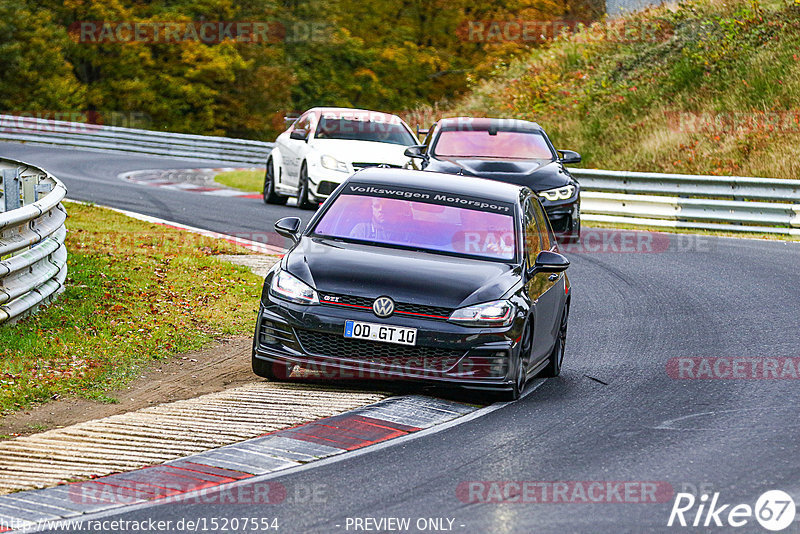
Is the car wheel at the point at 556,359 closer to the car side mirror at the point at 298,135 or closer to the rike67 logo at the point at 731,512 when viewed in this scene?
the rike67 logo at the point at 731,512

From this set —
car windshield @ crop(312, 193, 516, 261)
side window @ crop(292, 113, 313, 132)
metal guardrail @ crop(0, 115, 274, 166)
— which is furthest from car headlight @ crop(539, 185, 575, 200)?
metal guardrail @ crop(0, 115, 274, 166)

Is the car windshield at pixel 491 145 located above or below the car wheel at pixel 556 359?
above

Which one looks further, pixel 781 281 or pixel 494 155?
pixel 494 155

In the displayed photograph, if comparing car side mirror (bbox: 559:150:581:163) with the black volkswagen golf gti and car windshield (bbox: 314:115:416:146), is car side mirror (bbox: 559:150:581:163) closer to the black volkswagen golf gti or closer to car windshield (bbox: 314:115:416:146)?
car windshield (bbox: 314:115:416:146)

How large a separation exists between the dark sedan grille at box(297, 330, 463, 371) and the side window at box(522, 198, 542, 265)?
1.39m

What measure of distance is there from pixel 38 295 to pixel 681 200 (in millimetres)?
14640

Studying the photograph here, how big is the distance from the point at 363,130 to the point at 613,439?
15254 millimetres

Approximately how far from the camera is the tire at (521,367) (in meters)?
8.78

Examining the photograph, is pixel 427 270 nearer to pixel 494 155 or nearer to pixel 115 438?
Answer: pixel 115 438

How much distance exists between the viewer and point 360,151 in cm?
2144

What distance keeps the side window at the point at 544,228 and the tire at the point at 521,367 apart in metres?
1.51

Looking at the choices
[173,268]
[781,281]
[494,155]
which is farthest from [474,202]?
[494,155]

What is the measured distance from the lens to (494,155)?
1883 centimetres

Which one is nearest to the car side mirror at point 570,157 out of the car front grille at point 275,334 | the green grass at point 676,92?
the green grass at point 676,92
